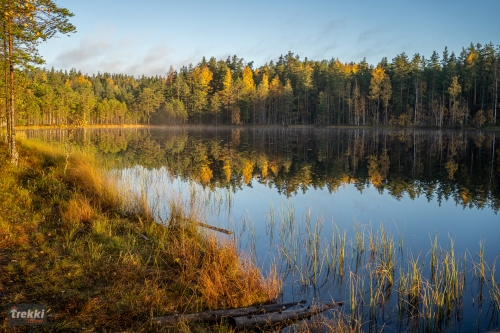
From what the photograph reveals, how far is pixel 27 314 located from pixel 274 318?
336 centimetres

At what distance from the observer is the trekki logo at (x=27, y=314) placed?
14.1ft

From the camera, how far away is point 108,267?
20.4ft

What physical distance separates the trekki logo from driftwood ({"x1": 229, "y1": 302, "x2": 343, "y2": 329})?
2.50 metres

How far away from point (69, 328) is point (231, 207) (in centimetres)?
919

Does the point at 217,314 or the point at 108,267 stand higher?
the point at 108,267

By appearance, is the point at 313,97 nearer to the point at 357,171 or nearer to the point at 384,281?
the point at 357,171

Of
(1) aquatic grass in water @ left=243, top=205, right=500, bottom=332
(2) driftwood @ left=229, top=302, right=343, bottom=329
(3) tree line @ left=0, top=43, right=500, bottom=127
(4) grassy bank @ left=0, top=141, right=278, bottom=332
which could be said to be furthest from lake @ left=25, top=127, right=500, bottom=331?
(3) tree line @ left=0, top=43, right=500, bottom=127

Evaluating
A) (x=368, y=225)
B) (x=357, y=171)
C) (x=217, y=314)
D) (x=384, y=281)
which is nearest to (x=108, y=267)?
(x=217, y=314)

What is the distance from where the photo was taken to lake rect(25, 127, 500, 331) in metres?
6.38

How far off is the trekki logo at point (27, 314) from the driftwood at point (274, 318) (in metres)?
2.50

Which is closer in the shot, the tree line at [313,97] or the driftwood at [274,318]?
the driftwood at [274,318]

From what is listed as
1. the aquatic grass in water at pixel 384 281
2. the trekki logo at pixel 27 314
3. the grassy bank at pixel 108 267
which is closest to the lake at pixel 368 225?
the aquatic grass in water at pixel 384 281

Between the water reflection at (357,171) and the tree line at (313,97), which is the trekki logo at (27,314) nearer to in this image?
the water reflection at (357,171)

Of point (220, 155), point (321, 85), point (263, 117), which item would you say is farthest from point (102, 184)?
point (321, 85)
